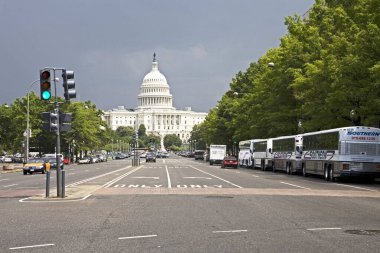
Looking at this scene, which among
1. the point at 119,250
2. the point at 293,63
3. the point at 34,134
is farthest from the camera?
the point at 34,134

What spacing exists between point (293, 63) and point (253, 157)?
17.6 m

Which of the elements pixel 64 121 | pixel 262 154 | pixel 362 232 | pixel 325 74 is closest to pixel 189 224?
pixel 362 232

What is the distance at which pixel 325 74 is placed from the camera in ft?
139

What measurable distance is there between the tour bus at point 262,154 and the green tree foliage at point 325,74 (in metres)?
2.01

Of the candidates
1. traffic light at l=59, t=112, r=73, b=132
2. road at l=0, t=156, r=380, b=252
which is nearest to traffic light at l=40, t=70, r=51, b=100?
traffic light at l=59, t=112, r=73, b=132

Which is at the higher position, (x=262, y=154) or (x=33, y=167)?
(x=262, y=154)

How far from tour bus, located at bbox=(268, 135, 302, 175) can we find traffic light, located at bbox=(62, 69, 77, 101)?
2693 cm

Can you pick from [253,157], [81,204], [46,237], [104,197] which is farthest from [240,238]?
[253,157]

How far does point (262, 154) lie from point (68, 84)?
139 ft

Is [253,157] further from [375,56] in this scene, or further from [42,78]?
[42,78]

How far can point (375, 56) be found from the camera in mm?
36219

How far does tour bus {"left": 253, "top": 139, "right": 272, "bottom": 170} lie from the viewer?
60344 millimetres

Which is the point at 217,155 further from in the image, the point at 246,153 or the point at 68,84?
the point at 68,84

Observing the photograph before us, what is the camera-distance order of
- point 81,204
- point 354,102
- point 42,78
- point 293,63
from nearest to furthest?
point 81,204 → point 42,78 → point 354,102 → point 293,63
